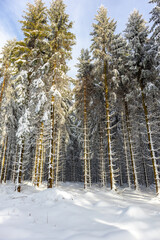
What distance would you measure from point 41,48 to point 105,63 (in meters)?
6.31

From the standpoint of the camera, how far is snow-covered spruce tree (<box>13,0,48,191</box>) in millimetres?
11625

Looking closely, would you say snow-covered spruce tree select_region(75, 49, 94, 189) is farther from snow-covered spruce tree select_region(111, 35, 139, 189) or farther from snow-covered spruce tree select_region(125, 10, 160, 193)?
snow-covered spruce tree select_region(125, 10, 160, 193)

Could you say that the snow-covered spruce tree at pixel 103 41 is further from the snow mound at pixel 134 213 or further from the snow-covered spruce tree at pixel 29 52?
the snow mound at pixel 134 213

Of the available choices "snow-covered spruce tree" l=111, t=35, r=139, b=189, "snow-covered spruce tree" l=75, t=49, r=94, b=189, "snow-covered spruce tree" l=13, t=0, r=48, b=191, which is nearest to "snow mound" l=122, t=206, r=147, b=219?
"snow-covered spruce tree" l=13, t=0, r=48, b=191

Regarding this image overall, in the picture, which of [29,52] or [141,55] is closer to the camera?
[29,52]

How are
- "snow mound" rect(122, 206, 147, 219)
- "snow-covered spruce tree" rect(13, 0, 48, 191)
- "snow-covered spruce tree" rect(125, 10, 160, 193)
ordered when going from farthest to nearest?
"snow-covered spruce tree" rect(125, 10, 160, 193) < "snow-covered spruce tree" rect(13, 0, 48, 191) < "snow mound" rect(122, 206, 147, 219)

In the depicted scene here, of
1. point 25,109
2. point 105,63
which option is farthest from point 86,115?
point 25,109

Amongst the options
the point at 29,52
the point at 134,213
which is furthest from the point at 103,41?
the point at 134,213

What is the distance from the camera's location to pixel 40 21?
13.0 metres

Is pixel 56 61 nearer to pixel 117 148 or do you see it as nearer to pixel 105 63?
pixel 105 63

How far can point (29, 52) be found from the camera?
1248 centimetres

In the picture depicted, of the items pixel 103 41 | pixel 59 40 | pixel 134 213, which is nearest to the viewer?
A: pixel 134 213

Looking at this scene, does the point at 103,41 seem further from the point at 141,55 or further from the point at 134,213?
the point at 134,213

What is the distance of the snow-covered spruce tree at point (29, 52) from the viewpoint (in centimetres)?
1162
